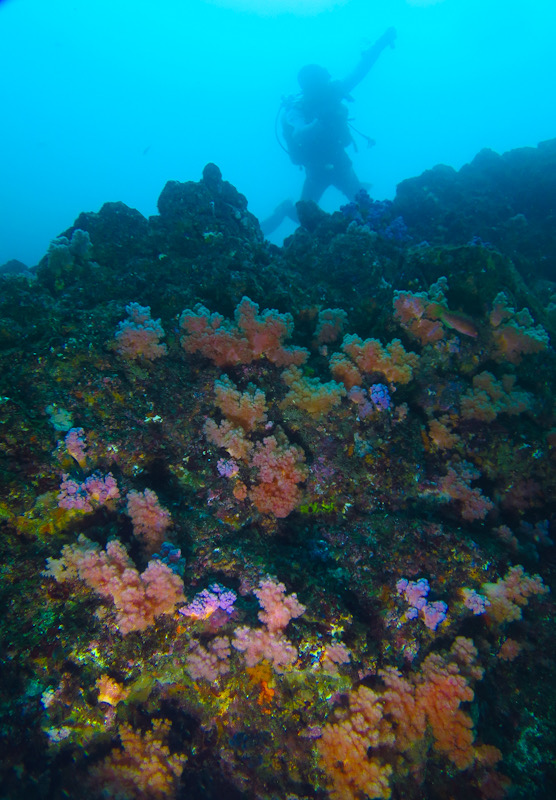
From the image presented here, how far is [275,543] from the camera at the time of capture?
13.0 ft

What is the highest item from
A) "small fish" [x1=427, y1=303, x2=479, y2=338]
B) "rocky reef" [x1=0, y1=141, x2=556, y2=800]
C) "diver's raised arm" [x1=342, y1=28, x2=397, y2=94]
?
"diver's raised arm" [x1=342, y1=28, x2=397, y2=94]

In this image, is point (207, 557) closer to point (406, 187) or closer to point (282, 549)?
point (282, 549)

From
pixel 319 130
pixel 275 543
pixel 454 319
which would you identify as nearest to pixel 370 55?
pixel 319 130

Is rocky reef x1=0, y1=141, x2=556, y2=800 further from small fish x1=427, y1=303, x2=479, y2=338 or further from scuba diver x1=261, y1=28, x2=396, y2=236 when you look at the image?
scuba diver x1=261, y1=28, x2=396, y2=236

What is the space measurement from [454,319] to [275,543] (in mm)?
3674

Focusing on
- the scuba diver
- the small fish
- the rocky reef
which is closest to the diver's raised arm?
the scuba diver

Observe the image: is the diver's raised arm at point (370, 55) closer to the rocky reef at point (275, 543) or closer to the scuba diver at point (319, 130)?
the scuba diver at point (319, 130)

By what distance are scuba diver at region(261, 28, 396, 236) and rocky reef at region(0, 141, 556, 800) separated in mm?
20093

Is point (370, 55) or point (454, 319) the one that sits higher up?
point (370, 55)

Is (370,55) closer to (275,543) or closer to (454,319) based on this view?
(454,319)

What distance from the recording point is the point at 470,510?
3.94m

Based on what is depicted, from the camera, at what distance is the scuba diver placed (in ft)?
67.1

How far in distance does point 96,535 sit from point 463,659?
3.84m

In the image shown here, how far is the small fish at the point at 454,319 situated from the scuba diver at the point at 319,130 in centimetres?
2097
